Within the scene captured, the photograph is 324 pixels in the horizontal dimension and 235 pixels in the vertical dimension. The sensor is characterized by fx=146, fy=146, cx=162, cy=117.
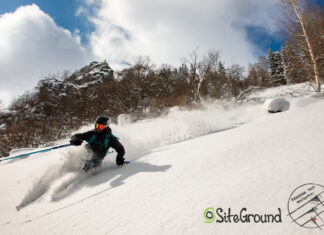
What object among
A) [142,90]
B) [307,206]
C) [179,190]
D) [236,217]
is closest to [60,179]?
[179,190]

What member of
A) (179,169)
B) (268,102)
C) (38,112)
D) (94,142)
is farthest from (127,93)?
(179,169)

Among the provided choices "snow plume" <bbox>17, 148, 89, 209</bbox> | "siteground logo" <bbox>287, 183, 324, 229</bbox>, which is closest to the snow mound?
"siteground logo" <bbox>287, 183, 324, 229</bbox>

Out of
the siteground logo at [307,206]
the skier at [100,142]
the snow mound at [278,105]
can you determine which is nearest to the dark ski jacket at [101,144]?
the skier at [100,142]

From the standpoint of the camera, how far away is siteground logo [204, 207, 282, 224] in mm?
1357

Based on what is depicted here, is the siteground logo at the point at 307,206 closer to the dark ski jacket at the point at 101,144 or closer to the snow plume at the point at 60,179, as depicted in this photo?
the dark ski jacket at the point at 101,144

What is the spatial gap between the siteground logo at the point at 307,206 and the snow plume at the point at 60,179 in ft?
11.5

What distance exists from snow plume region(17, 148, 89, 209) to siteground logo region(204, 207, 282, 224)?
9.08 ft

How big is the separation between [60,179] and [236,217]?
3.50 metres

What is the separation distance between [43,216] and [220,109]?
45.3ft

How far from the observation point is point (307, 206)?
53.7 inches

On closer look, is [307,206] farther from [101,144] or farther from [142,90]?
[142,90]

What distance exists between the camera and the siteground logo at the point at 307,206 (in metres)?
1.24

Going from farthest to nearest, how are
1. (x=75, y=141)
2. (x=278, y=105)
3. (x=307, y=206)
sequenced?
(x=278, y=105) < (x=75, y=141) < (x=307, y=206)

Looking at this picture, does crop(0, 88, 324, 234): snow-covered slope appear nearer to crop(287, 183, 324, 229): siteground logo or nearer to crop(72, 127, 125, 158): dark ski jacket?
crop(287, 183, 324, 229): siteground logo
